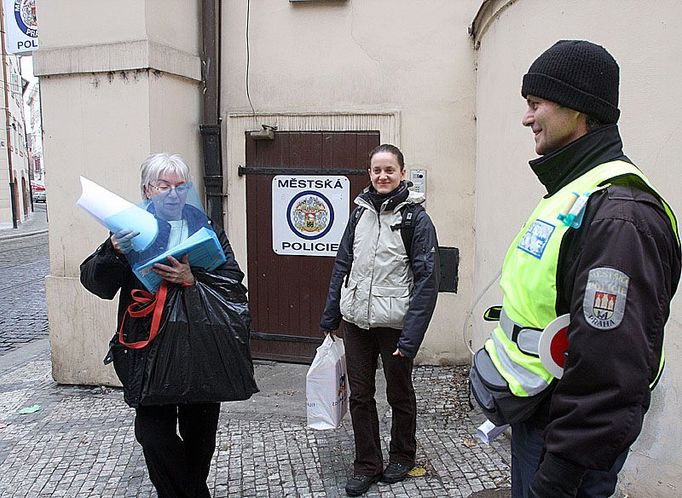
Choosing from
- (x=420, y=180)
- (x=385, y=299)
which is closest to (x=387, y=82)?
(x=420, y=180)

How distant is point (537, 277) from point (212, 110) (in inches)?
176

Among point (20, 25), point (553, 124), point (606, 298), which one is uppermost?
point (20, 25)

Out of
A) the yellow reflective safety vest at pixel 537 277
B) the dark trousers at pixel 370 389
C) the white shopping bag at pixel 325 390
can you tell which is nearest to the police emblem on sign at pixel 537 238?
the yellow reflective safety vest at pixel 537 277

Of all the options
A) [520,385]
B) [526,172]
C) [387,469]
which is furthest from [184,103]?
[520,385]

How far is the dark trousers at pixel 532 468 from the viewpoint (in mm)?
1541

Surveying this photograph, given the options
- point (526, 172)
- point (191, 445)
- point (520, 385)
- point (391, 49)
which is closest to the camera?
point (520, 385)

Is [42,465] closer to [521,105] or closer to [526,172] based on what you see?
[526,172]

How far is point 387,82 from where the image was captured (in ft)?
17.3

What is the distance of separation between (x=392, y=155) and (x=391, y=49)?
2307 mm

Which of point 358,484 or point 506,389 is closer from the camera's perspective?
point 506,389

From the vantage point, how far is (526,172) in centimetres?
373

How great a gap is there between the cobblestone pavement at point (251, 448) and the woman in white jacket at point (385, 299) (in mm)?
257

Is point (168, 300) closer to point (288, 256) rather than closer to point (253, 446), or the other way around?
point (253, 446)

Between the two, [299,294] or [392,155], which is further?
[299,294]
